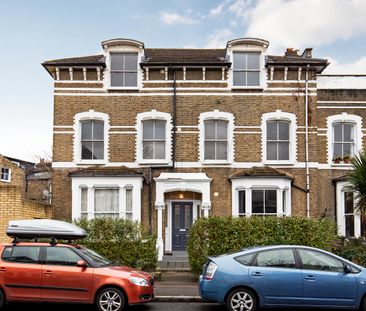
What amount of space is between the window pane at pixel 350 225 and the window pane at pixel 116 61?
12.4 metres

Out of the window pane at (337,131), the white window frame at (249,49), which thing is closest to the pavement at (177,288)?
the white window frame at (249,49)

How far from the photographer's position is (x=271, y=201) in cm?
2208

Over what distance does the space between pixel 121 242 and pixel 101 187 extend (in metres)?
5.78

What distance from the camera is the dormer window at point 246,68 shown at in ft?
76.1

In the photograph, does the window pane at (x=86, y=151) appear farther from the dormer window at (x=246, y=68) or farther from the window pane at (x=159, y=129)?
the dormer window at (x=246, y=68)

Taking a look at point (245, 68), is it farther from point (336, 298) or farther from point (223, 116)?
point (336, 298)

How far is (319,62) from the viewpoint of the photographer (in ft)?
74.7

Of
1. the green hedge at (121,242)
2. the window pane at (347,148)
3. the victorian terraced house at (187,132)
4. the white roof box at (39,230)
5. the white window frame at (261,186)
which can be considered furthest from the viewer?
the window pane at (347,148)

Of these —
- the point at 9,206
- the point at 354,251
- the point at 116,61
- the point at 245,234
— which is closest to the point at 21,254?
the point at 9,206

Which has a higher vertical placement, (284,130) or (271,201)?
(284,130)

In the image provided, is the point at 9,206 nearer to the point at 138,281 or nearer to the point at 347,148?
the point at 138,281

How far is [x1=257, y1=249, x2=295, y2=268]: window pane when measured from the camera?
11.3 meters

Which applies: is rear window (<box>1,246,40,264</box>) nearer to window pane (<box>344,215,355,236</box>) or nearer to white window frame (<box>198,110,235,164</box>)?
white window frame (<box>198,110,235,164</box>)

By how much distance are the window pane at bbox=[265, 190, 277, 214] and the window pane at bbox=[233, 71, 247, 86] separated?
5.01 meters
